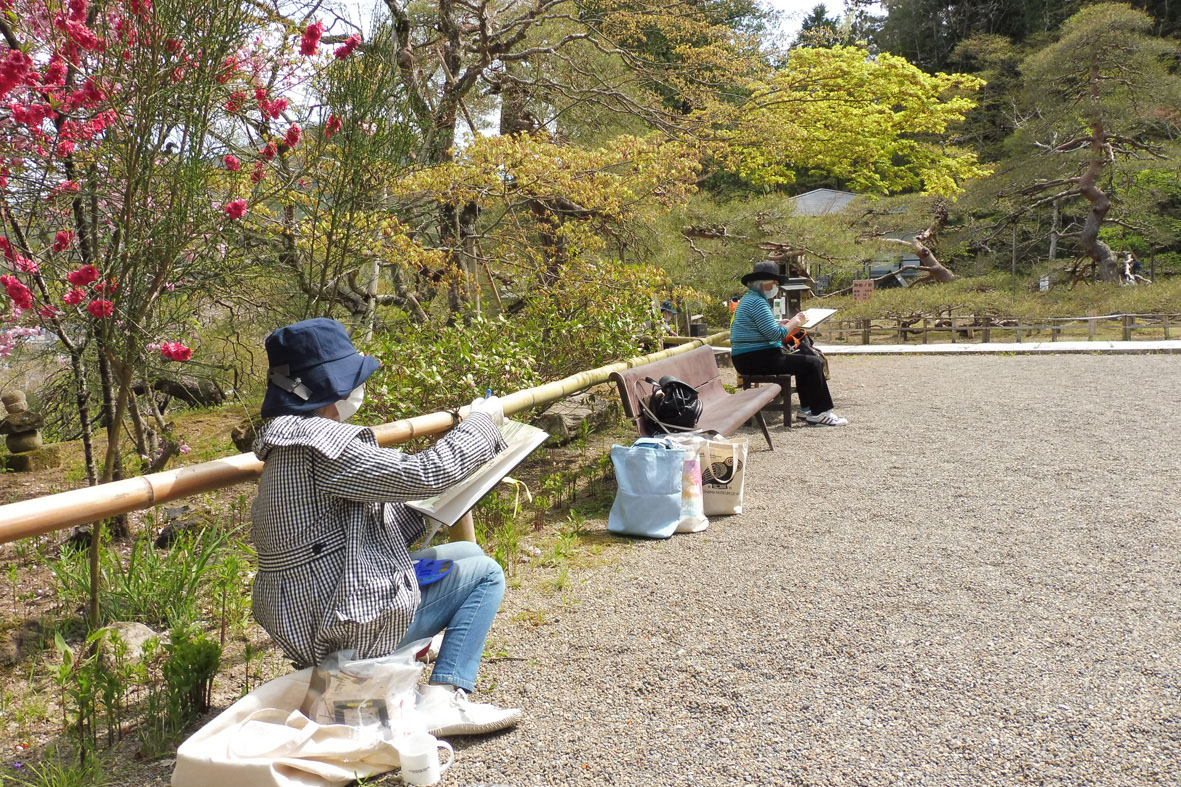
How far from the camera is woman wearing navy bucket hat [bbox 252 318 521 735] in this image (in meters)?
1.88

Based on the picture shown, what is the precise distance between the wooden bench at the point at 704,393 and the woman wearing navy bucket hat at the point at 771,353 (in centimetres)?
27

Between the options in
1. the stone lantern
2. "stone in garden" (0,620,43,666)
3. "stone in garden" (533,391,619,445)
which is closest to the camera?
"stone in garden" (0,620,43,666)

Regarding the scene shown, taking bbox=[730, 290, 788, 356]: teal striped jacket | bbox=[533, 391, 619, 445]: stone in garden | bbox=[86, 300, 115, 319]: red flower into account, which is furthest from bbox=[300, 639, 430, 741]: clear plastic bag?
bbox=[730, 290, 788, 356]: teal striped jacket

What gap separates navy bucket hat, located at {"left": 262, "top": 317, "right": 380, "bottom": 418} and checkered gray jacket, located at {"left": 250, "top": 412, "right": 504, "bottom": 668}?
0.05 m

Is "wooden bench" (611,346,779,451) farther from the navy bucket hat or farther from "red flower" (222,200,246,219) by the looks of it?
the navy bucket hat

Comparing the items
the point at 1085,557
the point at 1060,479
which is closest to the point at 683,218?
the point at 1060,479

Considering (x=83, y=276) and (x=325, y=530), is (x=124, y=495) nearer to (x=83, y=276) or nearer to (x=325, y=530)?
(x=325, y=530)

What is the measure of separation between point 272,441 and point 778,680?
158 cm

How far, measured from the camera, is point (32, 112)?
3.00m

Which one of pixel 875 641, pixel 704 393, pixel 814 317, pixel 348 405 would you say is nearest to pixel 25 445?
pixel 704 393

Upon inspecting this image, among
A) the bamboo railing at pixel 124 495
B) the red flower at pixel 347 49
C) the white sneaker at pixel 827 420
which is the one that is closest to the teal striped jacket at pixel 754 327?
the white sneaker at pixel 827 420

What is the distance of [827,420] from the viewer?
6.71 meters

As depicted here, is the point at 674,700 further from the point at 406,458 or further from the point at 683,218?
the point at 683,218

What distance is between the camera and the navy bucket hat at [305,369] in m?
1.93
